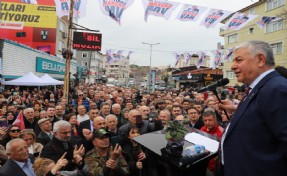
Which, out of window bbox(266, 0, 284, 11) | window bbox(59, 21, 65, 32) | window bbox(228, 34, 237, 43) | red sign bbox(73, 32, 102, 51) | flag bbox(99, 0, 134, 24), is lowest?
red sign bbox(73, 32, 102, 51)

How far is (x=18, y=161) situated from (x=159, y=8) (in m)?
9.51

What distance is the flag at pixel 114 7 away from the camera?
35.2ft

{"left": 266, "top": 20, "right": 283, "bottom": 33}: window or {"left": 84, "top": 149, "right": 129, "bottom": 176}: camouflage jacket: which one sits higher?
{"left": 266, "top": 20, "right": 283, "bottom": 33}: window

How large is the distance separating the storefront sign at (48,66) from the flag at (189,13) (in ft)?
47.3

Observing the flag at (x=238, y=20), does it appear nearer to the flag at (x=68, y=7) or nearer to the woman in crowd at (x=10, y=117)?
the flag at (x=68, y=7)

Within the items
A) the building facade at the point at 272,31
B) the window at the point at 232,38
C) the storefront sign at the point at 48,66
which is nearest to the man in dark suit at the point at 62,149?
the storefront sign at the point at 48,66

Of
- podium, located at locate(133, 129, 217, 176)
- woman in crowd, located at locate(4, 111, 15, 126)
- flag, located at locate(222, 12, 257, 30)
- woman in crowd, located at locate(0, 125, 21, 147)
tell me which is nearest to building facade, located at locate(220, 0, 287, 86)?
flag, located at locate(222, 12, 257, 30)

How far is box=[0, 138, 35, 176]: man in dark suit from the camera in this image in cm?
322

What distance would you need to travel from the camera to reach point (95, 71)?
85.8 m

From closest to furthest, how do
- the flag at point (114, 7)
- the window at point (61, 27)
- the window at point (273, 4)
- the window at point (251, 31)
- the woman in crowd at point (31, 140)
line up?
the woman in crowd at point (31, 140)
the flag at point (114, 7)
the window at point (273, 4)
the window at point (251, 31)
the window at point (61, 27)

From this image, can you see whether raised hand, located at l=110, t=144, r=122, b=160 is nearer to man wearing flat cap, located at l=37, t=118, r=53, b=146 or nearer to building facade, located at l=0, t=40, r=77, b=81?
man wearing flat cap, located at l=37, t=118, r=53, b=146

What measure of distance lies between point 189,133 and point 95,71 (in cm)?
8512

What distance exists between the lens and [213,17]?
12609 mm

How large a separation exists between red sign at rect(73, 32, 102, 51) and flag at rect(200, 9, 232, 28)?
556cm
